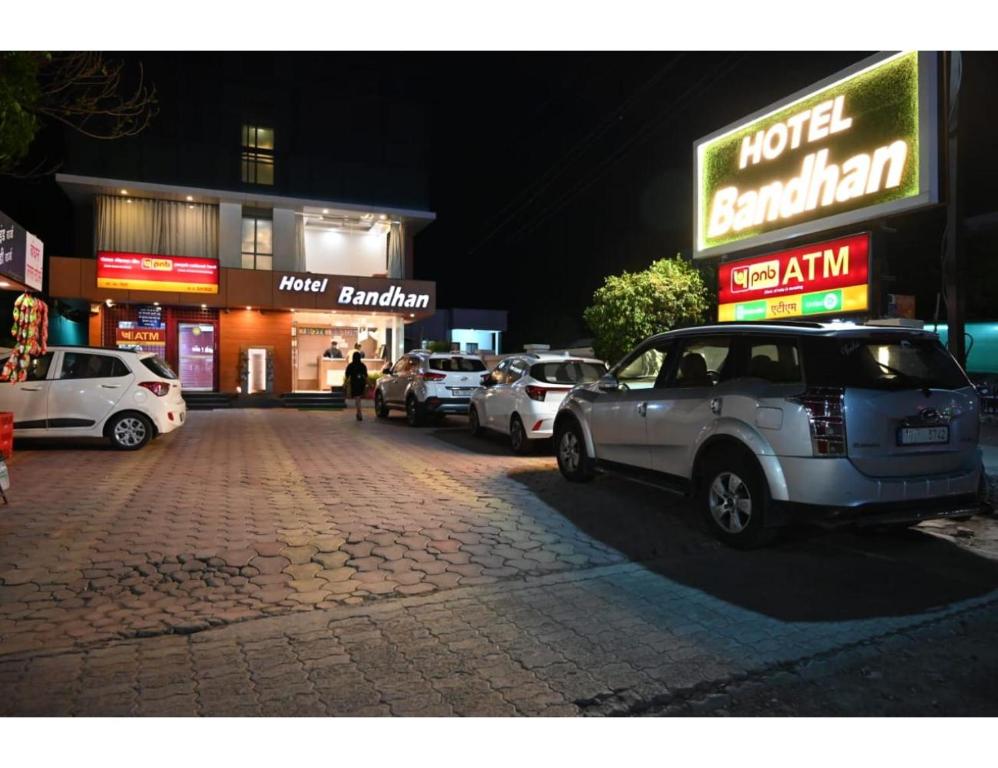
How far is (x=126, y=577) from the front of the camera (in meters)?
4.72

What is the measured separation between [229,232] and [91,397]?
1569 cm

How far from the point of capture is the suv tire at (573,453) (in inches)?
305

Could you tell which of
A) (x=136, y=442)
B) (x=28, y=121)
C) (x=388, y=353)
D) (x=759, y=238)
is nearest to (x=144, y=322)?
(x=388, y=353)

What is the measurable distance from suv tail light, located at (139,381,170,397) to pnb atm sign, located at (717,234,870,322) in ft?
30.3

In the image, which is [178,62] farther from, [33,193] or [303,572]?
[303,572]

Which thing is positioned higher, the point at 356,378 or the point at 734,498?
the point at 356,378

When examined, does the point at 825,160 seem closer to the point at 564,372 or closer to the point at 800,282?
the point at 800,282

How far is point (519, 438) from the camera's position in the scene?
10.4 meters

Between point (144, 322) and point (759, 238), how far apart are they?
20226 millimetres

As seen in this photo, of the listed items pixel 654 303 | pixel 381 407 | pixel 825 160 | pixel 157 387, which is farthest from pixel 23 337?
pixel 654 303

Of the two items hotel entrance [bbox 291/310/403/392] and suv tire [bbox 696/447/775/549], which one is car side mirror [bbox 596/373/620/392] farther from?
hotel entrance [bbox 291/310/403/392]

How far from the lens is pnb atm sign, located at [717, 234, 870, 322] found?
1032 centimetres

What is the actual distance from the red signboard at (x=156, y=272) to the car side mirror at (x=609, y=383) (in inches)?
735

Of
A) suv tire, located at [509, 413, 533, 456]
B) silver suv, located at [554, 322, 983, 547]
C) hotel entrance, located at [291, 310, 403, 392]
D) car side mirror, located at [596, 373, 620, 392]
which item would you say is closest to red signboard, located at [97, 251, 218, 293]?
hotel entrance, located at [291, 310, 403, 392]
